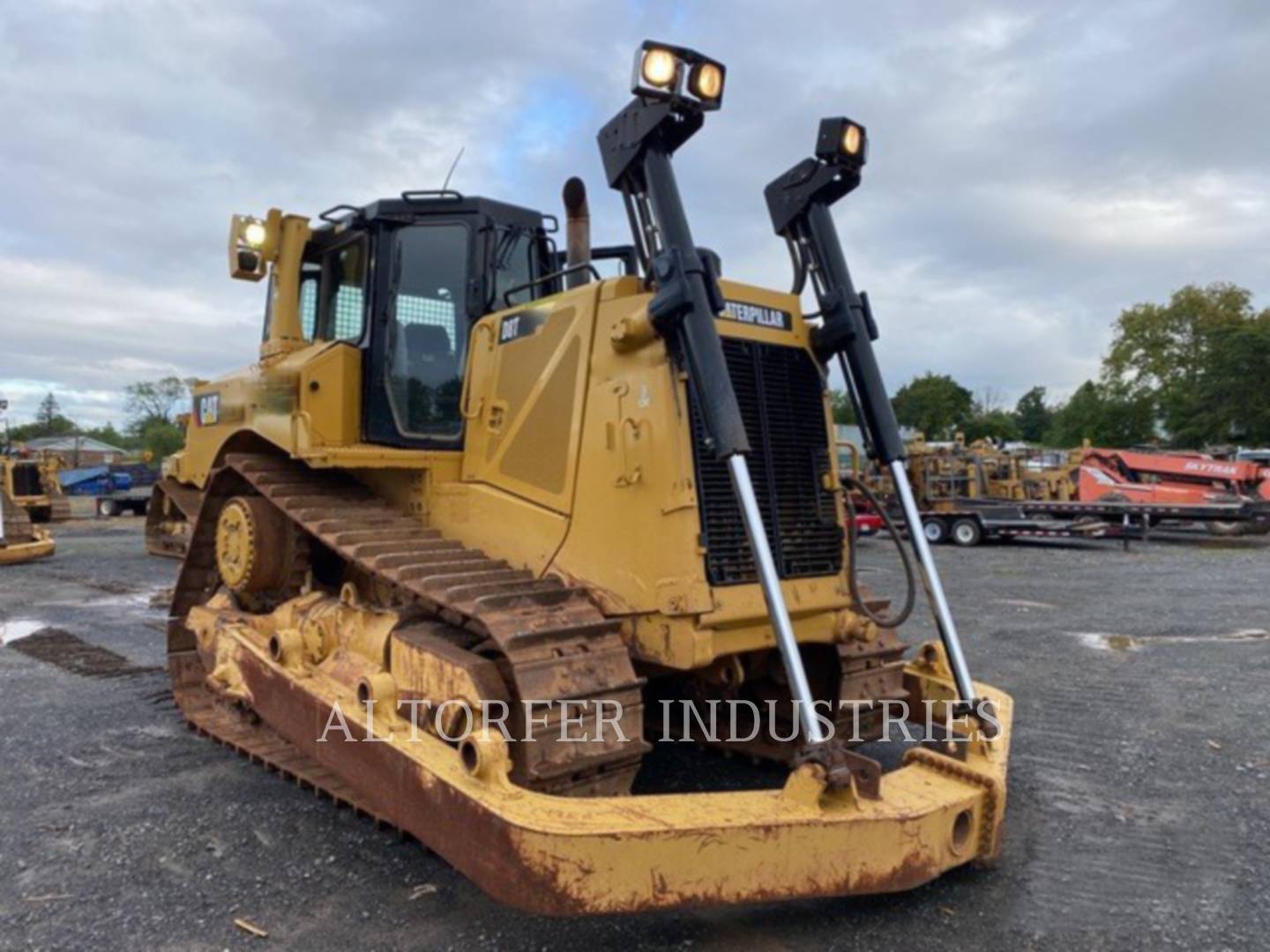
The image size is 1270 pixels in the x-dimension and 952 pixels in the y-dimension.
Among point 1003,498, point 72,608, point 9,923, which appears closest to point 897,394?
point 1003,498

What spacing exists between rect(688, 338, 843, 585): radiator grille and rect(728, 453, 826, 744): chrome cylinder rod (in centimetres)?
39

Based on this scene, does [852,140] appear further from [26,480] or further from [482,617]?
[26,480]

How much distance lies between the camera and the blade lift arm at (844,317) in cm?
399

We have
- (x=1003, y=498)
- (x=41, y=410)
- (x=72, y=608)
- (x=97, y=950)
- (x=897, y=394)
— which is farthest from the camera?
(x=41, y=410)

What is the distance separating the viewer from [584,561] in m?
3.92

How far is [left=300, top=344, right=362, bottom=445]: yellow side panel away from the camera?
4.92 m

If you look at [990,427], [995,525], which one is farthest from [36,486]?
[990,427]

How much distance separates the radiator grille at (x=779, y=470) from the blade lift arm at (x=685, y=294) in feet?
0.54

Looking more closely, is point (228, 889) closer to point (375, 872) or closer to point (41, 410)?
point (375, 872)

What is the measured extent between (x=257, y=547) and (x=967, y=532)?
625 inches

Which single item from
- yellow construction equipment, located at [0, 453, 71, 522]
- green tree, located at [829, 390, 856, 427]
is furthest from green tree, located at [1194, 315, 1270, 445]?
yellow construction equipment, located at [0, 453, 71, 522]

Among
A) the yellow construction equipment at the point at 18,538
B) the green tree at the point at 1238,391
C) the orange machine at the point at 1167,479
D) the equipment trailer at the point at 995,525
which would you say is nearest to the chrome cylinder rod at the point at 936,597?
the equipment trailer at the point at 995,525

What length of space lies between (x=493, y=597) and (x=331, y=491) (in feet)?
6.25

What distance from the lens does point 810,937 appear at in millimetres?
3189
